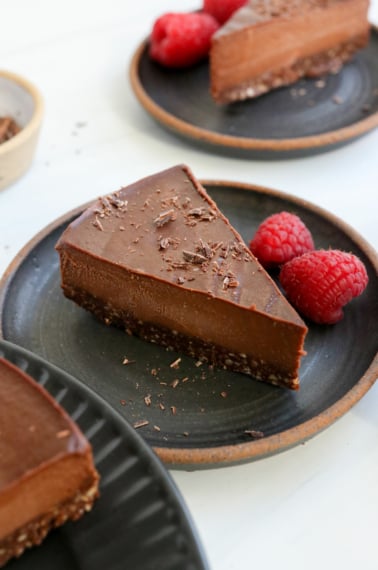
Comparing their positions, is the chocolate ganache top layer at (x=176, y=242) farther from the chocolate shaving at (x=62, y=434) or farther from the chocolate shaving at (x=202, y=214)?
the chocolate shaving at (x=62, y=434)

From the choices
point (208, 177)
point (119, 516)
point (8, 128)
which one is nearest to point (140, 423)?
point (119, 516)

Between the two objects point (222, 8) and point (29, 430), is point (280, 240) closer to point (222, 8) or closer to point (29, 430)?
point (29, 430)

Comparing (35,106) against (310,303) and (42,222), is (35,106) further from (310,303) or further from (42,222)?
(310,303)

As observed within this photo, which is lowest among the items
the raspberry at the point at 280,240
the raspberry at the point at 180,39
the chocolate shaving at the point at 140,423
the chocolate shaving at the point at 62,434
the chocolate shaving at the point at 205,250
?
the chocolate shaving at the point at 140,423

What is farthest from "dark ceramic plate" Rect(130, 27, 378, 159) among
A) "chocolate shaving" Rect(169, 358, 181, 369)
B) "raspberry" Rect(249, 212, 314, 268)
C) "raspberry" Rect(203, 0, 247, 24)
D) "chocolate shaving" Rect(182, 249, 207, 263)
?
"chocolate shaving" Rect(169, 358, 181, 369)

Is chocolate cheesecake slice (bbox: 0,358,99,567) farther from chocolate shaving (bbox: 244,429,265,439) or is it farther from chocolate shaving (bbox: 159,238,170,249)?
chocolate shaving (bbox: 159,238,170,249)

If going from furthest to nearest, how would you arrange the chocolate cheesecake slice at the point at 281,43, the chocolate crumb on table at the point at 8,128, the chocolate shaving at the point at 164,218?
the chocolate cheesecake slice at the point at 281,43, the chocolate crumb on table at the point at 8,128, the chocolate shaving at the point at 164,218

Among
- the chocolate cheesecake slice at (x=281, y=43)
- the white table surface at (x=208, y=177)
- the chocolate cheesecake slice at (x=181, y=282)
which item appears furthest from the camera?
the chocolate cheesecake slice at (x=281, y=43)

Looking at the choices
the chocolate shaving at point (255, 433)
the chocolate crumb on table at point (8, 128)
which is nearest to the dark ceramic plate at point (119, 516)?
the chocolate shaving at point (255, 433)
